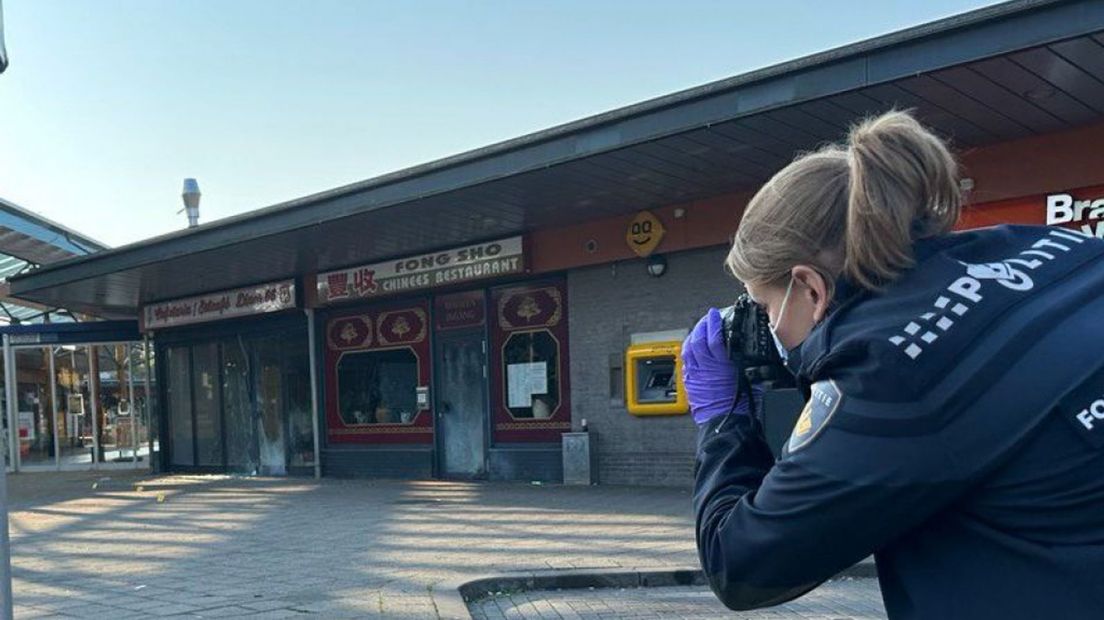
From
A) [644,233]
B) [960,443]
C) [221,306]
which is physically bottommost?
[960,443]

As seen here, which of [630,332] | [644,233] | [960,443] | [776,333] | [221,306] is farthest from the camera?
[221,306]

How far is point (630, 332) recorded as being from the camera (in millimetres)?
12109

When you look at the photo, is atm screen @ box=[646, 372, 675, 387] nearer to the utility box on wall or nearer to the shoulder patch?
the utility box on wall

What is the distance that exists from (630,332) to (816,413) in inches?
429

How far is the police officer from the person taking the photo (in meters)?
1.11

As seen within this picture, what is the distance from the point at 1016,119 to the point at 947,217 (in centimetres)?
786

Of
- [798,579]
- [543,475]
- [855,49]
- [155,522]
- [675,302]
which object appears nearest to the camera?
[798,579]

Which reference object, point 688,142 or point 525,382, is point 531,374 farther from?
point 688,142

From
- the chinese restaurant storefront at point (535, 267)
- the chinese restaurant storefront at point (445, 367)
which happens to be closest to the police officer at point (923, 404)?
the chinese restaurant storefront at point (535, 267)

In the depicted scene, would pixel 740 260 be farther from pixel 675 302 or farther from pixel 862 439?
pixel 675 302

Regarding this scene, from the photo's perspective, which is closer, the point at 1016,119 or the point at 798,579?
the point at 798,579

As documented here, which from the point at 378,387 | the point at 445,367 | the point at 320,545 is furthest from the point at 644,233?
the point at 378,387

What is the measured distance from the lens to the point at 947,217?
4.36ft

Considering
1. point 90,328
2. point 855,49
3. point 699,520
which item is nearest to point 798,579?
point 699,520
